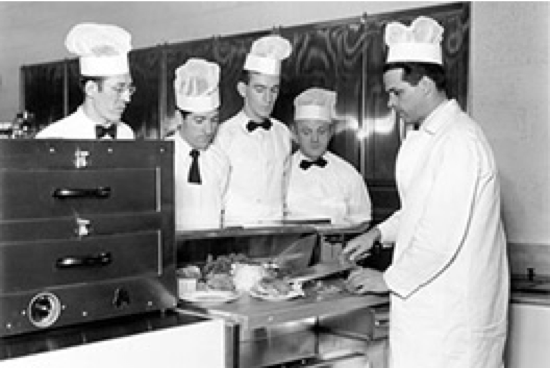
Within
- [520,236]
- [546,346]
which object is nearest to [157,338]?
[546,346]

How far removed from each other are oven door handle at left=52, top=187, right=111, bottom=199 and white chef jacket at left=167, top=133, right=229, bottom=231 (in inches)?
49.0

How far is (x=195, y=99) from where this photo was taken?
9.75 feet

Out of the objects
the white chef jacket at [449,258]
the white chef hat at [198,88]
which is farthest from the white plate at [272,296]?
the white chef hat at [198,88]

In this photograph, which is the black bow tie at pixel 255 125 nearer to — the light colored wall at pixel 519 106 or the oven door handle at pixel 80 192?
the light colored wall at pixel 519 106

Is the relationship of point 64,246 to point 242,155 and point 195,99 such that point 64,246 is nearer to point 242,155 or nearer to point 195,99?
point 195,99

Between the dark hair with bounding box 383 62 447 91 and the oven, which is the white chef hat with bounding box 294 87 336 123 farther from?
the oven

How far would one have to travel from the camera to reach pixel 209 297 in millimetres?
1840

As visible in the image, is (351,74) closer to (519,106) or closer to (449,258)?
(519,106)

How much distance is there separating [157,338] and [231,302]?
0.36 meters

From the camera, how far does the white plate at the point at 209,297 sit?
1.82 meters

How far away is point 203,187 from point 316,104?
1096 mm

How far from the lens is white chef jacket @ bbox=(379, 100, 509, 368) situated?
1.92m

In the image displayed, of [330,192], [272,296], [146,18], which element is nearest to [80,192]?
[272,296]

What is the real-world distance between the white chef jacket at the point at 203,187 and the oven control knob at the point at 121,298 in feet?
3.95
